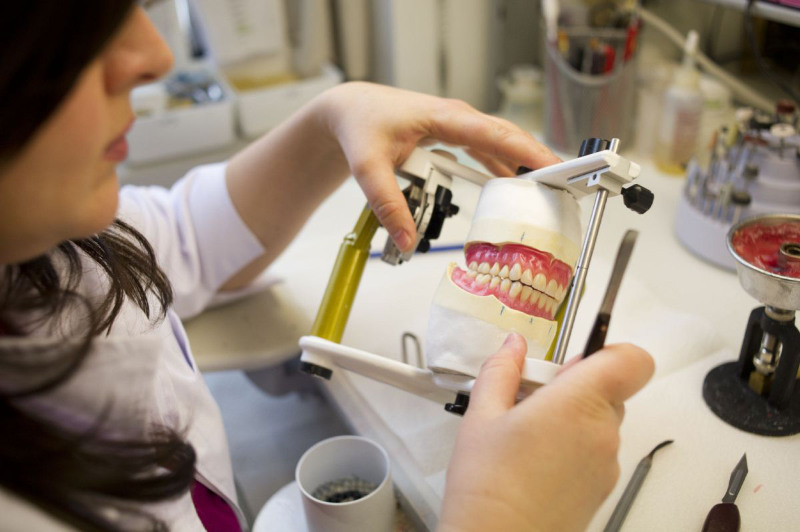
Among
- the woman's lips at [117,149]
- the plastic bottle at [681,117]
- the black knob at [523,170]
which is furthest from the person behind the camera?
the plastic bottle at [681,117]

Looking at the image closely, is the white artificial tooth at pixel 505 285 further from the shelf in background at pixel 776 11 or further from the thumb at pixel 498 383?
the shelf in background at pixel 776 11

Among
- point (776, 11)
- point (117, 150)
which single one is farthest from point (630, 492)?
point (776, 11)

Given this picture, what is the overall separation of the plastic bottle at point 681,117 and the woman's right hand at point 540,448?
772 mm

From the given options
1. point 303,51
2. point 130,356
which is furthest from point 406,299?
point 303,51

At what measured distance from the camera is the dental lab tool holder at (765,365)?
25.1 inches

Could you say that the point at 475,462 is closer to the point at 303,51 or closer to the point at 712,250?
the point at 712,250

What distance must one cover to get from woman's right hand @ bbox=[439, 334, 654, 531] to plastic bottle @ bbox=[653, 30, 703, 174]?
30.4 inches

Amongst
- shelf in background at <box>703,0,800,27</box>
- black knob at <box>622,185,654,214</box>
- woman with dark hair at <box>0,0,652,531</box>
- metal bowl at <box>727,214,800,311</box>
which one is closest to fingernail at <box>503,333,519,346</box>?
woman with dark hair at <box>0,0,652,531</box>

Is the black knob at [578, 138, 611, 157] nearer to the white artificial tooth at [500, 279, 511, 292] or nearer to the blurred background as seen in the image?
the white artificial tooth at [500, 279, 511, 292]

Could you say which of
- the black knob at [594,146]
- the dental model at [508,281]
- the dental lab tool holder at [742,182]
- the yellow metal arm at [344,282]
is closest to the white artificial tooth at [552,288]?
the dental model at [508,281]

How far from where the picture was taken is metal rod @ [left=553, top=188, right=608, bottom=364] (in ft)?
1.86

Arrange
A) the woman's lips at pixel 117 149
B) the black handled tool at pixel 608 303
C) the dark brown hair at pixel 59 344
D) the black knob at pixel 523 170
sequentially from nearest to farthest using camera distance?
the dark brown hair at pixel 59 344
the woman's lips at pixel 117 149
the black handled tool at pixel 608 303
the black knob at pixel 523 170

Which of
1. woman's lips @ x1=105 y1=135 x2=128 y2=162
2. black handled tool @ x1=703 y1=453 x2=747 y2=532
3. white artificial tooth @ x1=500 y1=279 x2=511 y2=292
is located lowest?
black handled tool @ x1=703 y1=453 x2=747 y2=532

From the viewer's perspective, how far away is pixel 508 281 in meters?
0.60
